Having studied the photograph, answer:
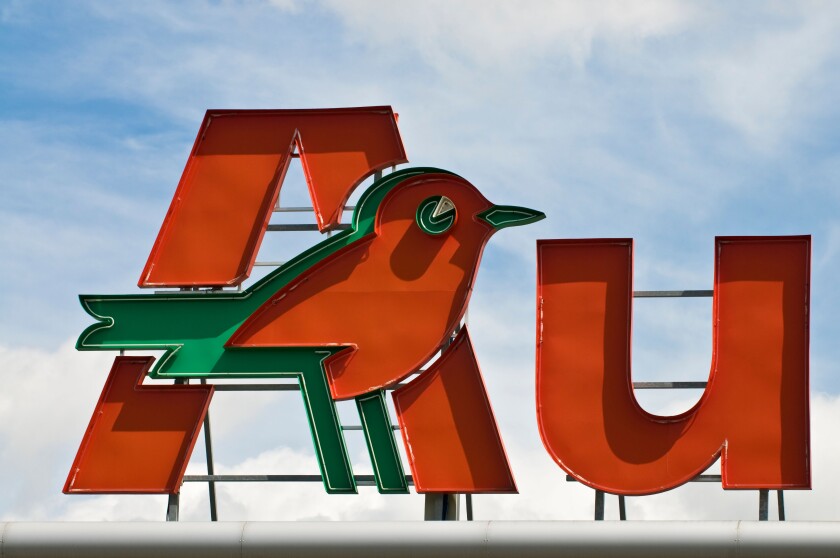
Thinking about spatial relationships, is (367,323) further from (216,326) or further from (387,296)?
(216,326)

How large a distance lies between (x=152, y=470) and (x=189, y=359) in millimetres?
1262

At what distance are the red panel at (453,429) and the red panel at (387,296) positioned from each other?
0.25m

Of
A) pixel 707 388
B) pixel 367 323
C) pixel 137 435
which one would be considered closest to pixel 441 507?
pixel 367 323

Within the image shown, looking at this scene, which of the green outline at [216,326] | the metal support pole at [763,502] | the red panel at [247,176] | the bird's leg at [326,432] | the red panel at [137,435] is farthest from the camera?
the red panel at [247,176]

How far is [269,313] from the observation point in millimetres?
17672

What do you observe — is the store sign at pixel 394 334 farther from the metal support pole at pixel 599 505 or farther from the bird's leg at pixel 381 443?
the metal support pole at pixel 599 505

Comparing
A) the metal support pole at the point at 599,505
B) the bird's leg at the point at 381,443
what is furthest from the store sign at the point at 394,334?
the metal support pole at the point at 599,505

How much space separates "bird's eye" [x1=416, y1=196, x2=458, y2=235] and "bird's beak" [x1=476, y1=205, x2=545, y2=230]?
1.19 feet

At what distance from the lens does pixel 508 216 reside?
57.0 feet

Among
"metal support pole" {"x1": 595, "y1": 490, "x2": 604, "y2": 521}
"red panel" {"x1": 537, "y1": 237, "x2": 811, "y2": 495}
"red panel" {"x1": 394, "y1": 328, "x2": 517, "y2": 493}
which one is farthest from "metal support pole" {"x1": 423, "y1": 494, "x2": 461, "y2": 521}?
"metal support pole" {"x1": 595, "y1": 490, "x2": 604, "y2": 521}

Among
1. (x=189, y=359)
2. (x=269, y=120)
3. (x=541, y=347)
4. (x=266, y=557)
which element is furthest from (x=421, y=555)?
(x=269, y=120)

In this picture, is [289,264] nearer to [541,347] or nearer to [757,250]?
[541,347]

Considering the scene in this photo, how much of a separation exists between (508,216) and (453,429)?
2.35 metres

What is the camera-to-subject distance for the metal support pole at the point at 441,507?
16.8 metres
